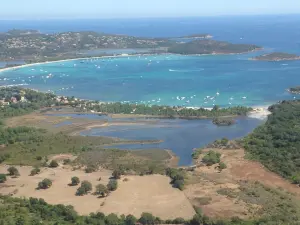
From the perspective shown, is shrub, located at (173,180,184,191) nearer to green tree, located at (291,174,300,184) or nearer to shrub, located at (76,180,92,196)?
shrub, located at (76,180,92,196)

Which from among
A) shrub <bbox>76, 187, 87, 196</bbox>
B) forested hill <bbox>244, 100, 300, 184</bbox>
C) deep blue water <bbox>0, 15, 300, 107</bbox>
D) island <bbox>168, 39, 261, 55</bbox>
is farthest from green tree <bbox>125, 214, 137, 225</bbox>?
island <bbox>168, 39, 261, 55</bbox>

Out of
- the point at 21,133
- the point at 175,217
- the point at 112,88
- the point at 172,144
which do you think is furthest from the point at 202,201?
the point at 112,88

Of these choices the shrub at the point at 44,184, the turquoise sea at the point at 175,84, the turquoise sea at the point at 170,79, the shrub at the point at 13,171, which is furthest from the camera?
the turquoise sea at the point at 170,79

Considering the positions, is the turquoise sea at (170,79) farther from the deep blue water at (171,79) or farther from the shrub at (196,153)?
the shrub at (196,153)

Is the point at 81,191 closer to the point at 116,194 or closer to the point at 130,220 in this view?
the point at 116,194

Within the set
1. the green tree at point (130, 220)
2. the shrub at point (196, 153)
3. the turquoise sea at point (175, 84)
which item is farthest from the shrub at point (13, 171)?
the shrub at point (196, 153)
